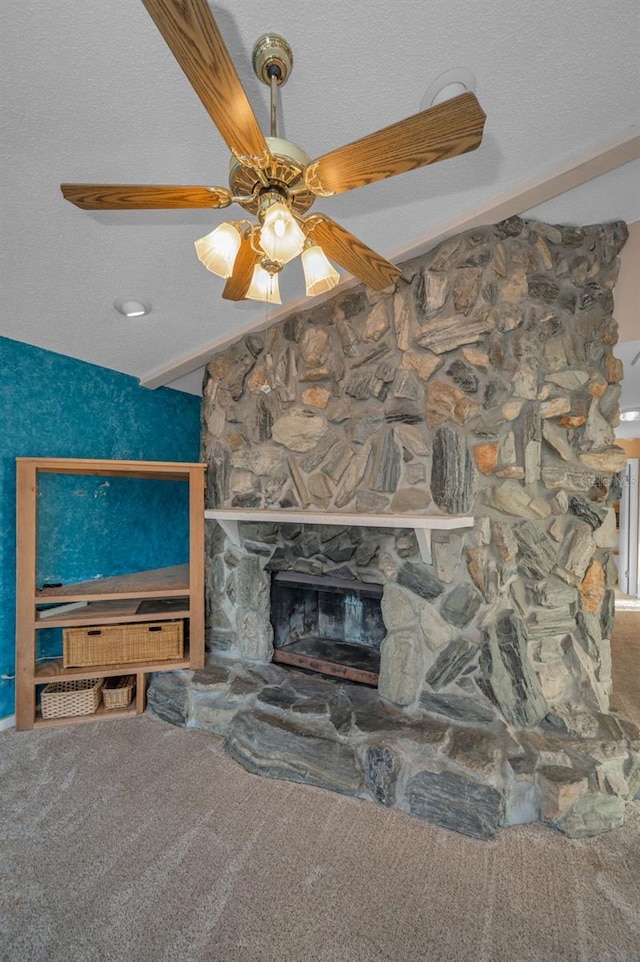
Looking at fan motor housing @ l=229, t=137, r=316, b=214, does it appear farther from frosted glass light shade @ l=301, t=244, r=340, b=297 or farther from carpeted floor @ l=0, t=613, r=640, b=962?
carpeted floor @ l=0, t=613, r=640, b=962

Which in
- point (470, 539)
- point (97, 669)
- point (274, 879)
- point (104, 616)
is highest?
point (470, 539)

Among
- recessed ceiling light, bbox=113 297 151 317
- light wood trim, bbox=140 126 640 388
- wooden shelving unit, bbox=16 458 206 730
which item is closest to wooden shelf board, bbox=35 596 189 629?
wooden shelving unit, bbox=16 458 206 730

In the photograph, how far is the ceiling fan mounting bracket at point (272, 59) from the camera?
1149 millimetres

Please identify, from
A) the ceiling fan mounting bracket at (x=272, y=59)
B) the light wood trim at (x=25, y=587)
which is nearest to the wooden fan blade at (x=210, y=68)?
the ceiling fan mounting bracket at (x=272, y=59)

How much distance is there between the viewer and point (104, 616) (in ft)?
8.42

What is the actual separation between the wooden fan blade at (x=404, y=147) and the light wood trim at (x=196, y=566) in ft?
5.98

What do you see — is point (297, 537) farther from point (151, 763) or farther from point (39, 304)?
point (39, 304)

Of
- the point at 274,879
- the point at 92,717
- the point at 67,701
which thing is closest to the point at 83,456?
the point at 67,701

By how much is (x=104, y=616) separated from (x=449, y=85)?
285cm

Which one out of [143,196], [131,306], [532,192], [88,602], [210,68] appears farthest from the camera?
[88,602]

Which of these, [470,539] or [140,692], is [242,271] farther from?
[140,692]

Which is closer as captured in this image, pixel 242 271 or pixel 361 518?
pixel 242 271

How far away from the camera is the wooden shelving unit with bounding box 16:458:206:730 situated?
2404mm

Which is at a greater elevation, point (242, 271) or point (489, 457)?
point (242, 271)
